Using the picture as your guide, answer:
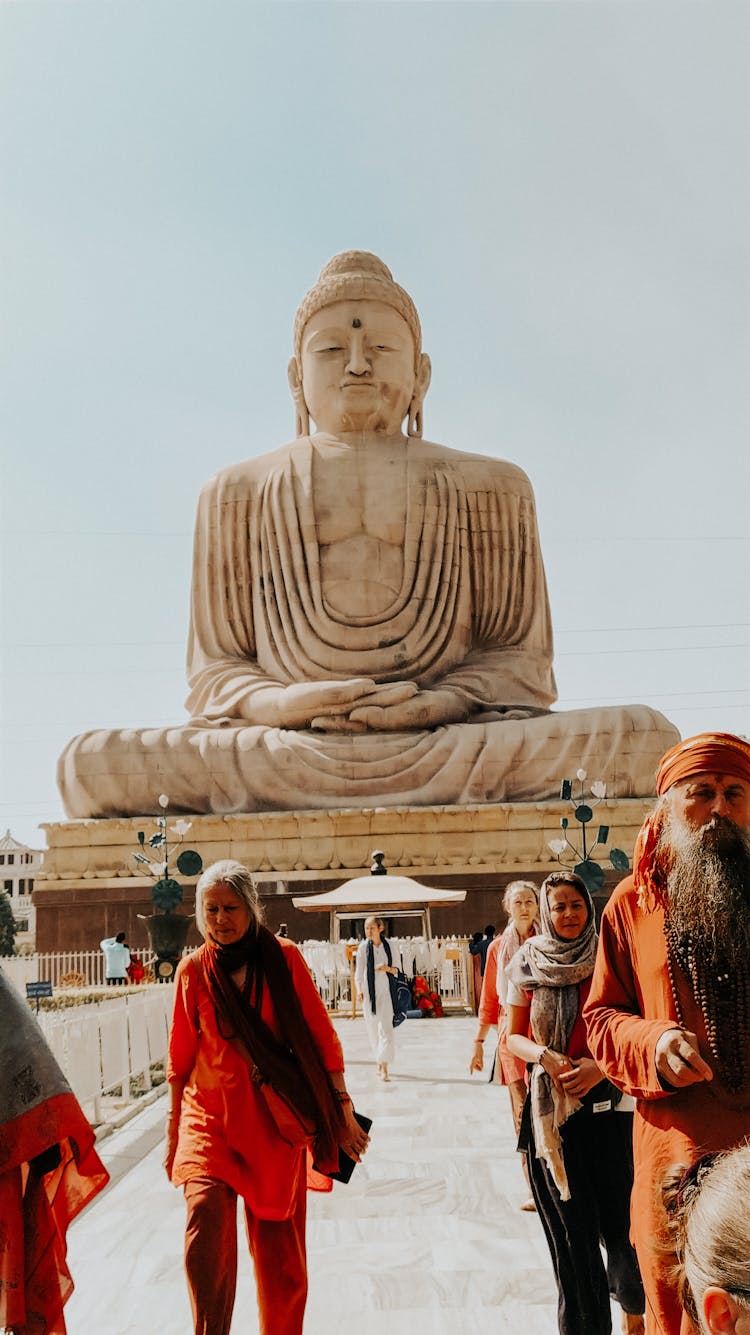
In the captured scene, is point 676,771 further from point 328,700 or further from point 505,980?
point 328,700

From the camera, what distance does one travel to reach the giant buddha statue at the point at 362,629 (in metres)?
16.0

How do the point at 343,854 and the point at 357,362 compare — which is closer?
the point at 343,854

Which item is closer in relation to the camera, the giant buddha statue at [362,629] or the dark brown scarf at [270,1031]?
the dark brown scarf at [270,1031]

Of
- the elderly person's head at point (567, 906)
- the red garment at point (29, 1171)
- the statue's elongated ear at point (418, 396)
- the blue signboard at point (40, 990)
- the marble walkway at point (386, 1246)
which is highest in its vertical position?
the statue's elongated ear at point (418, 396)

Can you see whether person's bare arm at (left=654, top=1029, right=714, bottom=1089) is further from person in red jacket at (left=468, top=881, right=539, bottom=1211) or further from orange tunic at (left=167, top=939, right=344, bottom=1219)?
person in red jacket at (left=468, top=881, right=539, bottom=1211)

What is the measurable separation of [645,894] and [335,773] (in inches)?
520

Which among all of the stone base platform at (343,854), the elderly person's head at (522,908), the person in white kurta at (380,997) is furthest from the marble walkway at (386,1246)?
the stone base platform at (343,854)

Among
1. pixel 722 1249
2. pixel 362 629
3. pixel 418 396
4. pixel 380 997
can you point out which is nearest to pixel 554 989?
pixel 722 1249

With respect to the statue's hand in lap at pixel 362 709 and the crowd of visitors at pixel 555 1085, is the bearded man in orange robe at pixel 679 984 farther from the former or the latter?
the statue's hand in lap at pixel 362 709

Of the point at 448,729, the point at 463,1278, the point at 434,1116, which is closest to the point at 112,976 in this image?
the point at 448,729

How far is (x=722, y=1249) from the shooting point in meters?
1.45

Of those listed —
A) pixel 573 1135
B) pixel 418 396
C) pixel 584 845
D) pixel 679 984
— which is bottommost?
pixel 573 1135

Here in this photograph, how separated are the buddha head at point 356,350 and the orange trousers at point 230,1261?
15.0 m

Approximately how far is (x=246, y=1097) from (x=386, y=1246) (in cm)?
133
